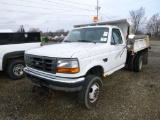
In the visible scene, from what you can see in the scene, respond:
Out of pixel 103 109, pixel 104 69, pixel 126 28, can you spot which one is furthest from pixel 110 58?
pixel 126 28

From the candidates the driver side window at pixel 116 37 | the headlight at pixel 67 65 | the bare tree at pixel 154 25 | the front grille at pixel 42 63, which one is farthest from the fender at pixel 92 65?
the bare tree at pixel 154 25

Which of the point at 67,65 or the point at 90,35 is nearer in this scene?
the point at 67,65

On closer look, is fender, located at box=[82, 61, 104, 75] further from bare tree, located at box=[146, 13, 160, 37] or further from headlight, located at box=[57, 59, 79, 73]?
bare tree, located at box=[146, 13, 160, 37]

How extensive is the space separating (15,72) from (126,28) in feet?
15.0

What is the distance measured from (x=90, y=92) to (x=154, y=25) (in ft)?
218

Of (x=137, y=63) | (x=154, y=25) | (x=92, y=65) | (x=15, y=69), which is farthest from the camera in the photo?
(x=154, y=25)

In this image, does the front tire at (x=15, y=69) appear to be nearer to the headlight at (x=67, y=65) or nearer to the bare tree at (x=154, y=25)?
the headlight at (x=67, y=65)

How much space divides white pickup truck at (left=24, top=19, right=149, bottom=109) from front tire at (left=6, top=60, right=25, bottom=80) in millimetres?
1873

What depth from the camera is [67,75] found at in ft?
10.3

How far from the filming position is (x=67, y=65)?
311 cm

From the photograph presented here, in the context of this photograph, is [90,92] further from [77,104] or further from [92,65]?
[92,65]

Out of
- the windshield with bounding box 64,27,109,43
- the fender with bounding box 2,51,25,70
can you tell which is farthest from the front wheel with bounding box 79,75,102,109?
the fender with bounding box 2,51,25,70

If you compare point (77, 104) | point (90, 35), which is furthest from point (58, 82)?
point (90, 35)

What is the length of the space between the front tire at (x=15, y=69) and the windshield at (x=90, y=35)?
208cm
